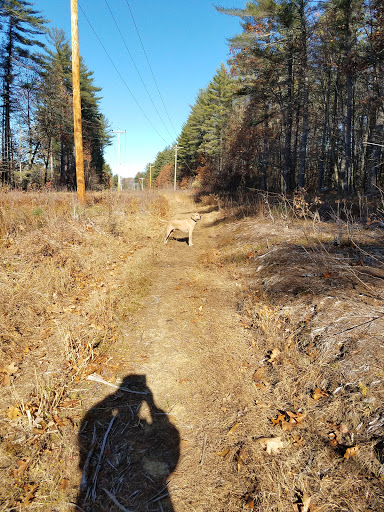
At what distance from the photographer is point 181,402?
2740 millimetres

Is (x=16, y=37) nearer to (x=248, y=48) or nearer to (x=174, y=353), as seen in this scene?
(x=248, y=48)

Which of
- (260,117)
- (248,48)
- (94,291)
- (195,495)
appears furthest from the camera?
(260,117)

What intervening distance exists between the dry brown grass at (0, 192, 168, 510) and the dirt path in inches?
11.1

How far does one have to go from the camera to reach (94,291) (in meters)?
5.10

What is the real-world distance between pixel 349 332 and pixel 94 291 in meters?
4.26

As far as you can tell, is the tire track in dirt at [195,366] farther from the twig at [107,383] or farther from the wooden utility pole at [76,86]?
the wooden utility pole at [76,86]

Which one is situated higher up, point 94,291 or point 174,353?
point 94,291

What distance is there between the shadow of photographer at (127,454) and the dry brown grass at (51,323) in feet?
0.55

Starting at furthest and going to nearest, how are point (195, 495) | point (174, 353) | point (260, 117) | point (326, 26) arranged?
point (260, 117), point (326, 26), point (174, 353), point (195, 495)

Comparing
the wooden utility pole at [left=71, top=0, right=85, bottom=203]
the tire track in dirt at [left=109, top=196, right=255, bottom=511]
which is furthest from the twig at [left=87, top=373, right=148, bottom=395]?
the wooden utility pole at [left=71, top=0, right=85, bottom=203]

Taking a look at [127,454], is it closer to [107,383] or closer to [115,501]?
[115,501]

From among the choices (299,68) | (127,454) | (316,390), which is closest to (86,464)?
(127,454)

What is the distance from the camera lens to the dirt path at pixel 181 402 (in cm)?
196

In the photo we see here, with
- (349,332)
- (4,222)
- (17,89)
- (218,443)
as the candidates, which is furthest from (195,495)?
(17,89)
